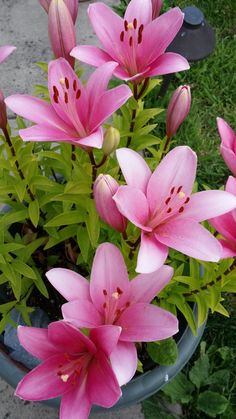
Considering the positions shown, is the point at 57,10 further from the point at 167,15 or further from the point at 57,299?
the point at 57,299

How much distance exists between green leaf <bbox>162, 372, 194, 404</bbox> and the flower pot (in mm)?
289

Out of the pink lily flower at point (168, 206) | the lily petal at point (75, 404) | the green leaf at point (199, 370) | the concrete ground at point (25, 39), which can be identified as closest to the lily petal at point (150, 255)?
the pink lily flower at point (168, 206)

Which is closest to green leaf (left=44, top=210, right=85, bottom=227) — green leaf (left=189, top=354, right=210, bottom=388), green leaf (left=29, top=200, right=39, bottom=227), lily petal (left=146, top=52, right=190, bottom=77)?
green leaf (left=29, top=200, right=39, bottom=227)

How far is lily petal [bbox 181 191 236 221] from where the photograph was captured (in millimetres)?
739

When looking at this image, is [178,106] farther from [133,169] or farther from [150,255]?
[150,255]

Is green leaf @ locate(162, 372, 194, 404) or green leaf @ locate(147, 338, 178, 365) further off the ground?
green leaf @ locate(147, 338, 178, 365)

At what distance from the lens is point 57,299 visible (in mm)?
1311

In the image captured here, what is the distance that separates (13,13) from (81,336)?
6.18ft

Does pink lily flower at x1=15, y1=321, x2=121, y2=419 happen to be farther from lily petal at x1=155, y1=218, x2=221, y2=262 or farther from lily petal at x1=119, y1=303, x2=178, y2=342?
lily petal at x1=155, y1=218, x2=221, y2=262

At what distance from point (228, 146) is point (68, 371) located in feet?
1.35

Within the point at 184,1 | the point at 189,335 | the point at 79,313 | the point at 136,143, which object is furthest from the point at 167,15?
the point at 184,1

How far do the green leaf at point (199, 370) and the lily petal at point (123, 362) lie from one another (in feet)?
2.47

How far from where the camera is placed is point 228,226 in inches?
31.4

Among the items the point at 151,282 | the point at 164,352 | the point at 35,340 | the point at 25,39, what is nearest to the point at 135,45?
the point at 151,282
